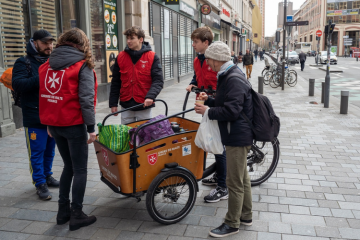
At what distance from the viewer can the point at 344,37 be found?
76062 mm

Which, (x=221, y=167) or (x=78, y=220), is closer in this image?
(x=78, y=220)

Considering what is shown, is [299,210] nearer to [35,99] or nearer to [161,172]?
[161,172]

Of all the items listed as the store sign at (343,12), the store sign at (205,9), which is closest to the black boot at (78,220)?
the store sign at (205,9)

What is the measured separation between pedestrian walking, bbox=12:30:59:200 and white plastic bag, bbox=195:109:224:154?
70.8 inches

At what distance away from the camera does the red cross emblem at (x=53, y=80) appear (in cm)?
303

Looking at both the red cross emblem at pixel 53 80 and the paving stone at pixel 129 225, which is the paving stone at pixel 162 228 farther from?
the red cross emblem at pixel 53 80

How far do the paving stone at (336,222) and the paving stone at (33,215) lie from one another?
8.85 feet

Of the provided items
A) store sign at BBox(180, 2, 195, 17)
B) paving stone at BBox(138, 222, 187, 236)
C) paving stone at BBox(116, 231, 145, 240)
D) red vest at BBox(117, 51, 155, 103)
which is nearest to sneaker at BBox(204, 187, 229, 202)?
paving stone at BBox(138, 222, 187, 236)

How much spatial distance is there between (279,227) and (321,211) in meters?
0.64

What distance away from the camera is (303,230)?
3.28 meters

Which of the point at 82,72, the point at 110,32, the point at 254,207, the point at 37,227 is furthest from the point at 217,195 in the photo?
the point at 110,32

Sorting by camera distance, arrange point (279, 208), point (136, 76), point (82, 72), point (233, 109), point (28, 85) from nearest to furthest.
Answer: point (233, 109)
point (82, 72)
point (28, 85)
point (279, 208)
point (136, 76)

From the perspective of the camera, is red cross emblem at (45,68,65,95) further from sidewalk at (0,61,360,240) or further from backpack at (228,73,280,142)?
backpack at (228,73,280,142)

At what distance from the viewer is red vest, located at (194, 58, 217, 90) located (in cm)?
415
